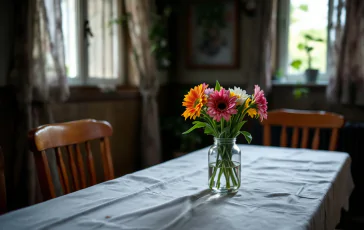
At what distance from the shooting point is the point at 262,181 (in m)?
1.38

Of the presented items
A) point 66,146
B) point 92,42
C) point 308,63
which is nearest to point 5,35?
point 92,42

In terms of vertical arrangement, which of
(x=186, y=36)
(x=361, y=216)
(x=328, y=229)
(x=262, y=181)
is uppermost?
(x=186, y=36)

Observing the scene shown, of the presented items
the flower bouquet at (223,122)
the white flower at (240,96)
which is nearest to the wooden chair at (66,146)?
the flower bouquet at (223,122)

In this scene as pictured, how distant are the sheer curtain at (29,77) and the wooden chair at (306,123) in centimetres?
141

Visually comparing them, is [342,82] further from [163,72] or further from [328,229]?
[328,229]

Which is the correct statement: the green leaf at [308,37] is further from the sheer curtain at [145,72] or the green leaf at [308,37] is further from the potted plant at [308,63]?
the sheer curtain at [145,72]

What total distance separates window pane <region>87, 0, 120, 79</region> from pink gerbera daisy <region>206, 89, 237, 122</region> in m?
2.13

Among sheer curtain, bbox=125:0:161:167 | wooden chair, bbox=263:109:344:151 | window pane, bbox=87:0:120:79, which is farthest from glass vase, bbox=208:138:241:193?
sheer curtain, bbox=125:0:161:167

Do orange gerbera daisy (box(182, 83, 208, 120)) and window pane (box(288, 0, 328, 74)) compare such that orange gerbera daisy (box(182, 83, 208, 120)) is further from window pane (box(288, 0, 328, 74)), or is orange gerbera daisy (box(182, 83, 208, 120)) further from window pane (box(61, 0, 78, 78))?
window pane (box(288, 0, 328, 74))

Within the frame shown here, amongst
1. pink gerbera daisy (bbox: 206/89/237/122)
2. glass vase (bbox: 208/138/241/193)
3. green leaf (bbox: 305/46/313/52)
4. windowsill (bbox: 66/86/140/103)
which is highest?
green leaf (bbox: 305/46/313/52)

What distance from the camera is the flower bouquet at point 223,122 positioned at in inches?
45.8

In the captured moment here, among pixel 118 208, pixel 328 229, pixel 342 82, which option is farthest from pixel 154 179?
pixel 342 82

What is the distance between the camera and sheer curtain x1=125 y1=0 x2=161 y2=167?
10.9 feet

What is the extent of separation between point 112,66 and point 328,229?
2540mm
